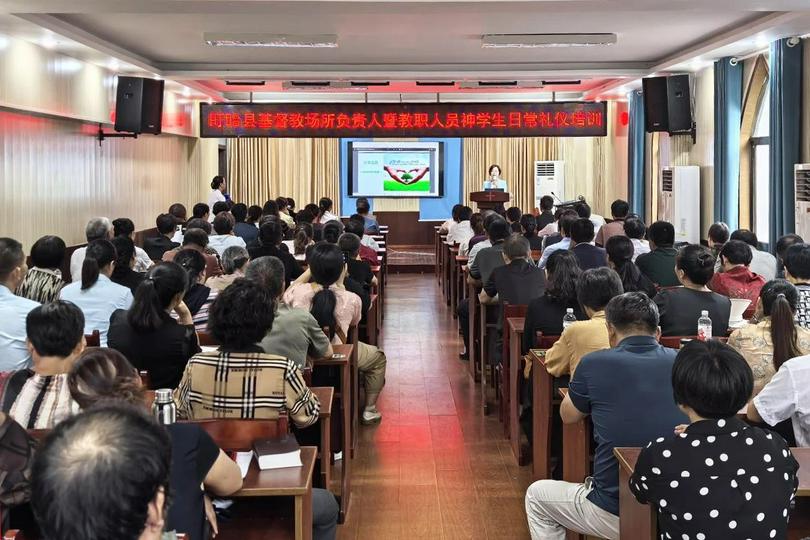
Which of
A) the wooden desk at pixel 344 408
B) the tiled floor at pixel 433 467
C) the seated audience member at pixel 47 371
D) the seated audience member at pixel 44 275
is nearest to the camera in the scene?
the seated audience member at pixel 47 371

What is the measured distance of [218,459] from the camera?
7.42 feet

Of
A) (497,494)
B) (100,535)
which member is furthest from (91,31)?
(100,535)

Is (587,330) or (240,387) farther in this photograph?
(587,330)

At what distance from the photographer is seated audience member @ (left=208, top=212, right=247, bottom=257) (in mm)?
7562

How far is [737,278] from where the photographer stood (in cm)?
521

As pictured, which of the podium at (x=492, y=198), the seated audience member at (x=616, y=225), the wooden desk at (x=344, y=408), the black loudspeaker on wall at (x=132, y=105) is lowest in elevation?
the wooden desk at (x=344, y=408)

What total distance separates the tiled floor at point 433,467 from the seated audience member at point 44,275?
6.10 ft

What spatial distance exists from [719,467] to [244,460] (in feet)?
4.05

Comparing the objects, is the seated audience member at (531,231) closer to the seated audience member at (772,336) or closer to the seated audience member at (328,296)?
the seated audience member at (328,296)

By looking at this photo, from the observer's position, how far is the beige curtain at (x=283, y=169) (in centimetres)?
1634

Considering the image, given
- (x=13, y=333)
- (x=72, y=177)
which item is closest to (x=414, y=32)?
(x=72, y=177)

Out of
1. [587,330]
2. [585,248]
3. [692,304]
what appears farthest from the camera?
[585,248]

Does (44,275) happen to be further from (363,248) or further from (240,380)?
(363,248)

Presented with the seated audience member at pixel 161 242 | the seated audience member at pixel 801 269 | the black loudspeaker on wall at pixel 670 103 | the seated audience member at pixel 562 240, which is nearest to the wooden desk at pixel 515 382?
the seated audience member at pixel 801 269
